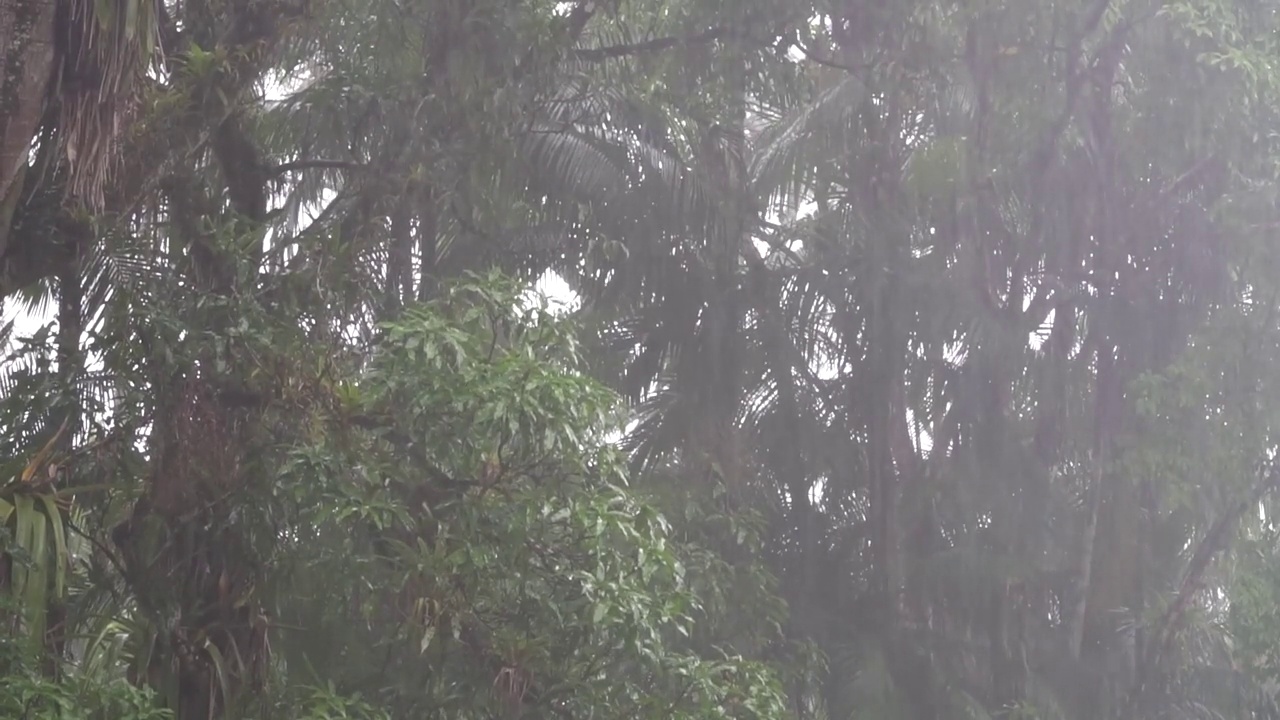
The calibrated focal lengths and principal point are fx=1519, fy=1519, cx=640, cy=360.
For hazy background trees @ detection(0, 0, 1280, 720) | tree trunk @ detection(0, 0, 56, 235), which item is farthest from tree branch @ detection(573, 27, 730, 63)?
tree trunk @ detection(0, 0, 56, 235)

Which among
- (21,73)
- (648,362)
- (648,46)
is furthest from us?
(648,362)

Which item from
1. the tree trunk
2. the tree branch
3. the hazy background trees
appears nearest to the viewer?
the tree trunk

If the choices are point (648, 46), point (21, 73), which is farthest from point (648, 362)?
point (21, 73)

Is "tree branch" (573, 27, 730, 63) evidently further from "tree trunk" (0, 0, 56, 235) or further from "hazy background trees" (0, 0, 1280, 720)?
"tree trunk" (0, 0, 56, 235)

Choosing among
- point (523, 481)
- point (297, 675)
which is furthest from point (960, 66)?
point (297, 675)

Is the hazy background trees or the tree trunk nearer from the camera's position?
the tree trunk

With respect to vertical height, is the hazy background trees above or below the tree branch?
below

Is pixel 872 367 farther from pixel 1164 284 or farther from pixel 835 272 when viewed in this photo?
pixel 1164 284

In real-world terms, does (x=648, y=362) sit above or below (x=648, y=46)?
below

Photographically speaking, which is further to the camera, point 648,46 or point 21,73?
point 648,46

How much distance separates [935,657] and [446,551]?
518 cm

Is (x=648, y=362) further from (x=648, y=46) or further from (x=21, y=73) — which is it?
(x=21, y=73)

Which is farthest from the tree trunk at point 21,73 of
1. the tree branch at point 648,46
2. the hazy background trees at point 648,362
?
the tree branch at point 648,46

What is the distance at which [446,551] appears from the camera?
6.62 meters
